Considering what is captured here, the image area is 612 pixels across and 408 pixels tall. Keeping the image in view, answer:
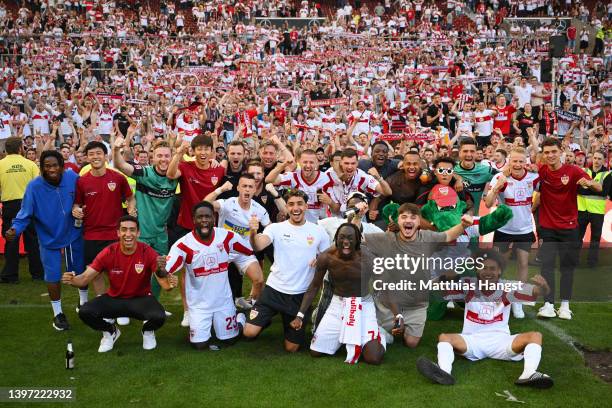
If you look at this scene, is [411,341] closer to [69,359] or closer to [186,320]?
[186,320]

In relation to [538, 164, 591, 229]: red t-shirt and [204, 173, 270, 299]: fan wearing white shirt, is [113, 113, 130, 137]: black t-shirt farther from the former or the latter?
[538, 164, 591, 229]: red t-shirt

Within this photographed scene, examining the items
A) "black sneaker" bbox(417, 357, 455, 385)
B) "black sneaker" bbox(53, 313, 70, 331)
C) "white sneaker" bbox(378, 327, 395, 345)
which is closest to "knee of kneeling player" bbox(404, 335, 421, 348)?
"white sneaker" bbox(378, 327, 395, 345)

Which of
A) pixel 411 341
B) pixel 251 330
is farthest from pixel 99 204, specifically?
pixel 411 341

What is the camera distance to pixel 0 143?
59.3 ft

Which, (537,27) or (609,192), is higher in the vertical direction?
(537,27)

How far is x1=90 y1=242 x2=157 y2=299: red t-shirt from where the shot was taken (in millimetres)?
7406

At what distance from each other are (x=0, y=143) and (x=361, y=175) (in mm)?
12654

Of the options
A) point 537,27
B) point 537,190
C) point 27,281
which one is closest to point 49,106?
point 27,281

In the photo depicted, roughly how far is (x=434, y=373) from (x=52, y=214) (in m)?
4.70

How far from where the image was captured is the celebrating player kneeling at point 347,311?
707cm

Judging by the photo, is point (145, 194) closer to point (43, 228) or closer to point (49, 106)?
A: point (43, 228)

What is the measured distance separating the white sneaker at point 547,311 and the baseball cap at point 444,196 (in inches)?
69.5

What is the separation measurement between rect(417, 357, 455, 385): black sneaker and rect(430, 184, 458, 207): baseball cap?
2144 millimetres

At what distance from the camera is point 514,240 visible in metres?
8.96
